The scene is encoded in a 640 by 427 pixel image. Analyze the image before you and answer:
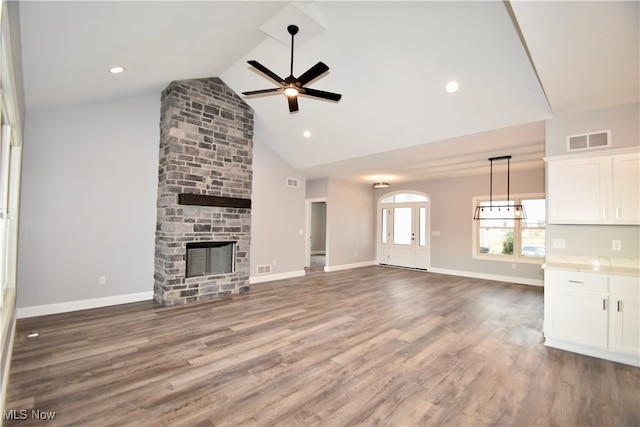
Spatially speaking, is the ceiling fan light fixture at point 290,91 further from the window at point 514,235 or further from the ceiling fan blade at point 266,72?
the window at point 514,235

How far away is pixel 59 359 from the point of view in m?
2.90

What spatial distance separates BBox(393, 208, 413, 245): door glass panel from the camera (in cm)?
911

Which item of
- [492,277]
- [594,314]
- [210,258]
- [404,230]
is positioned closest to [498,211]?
[492,277]

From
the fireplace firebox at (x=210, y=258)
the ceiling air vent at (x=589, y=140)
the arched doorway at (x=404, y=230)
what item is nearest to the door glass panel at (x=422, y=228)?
the arched doorway at (x=404, y=230)

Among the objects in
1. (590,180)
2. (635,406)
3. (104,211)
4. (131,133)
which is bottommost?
(635,406)

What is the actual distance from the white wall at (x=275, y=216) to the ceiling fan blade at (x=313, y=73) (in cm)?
368

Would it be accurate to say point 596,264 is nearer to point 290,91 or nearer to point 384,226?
point 290,91

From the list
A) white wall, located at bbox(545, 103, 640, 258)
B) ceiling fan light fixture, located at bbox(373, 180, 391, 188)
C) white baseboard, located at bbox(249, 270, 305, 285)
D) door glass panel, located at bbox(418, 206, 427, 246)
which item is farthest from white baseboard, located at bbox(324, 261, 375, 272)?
white wall, located at bbox(545, 103, 640, 258)

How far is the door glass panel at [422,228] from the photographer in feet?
28.6

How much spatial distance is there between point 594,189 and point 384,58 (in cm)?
292

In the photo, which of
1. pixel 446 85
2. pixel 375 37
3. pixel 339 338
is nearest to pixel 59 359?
pixel 339 338

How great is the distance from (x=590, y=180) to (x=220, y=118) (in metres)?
5.54

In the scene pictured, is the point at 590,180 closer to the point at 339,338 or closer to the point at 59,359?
the point at 339,338

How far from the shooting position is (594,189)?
11.1 feet
